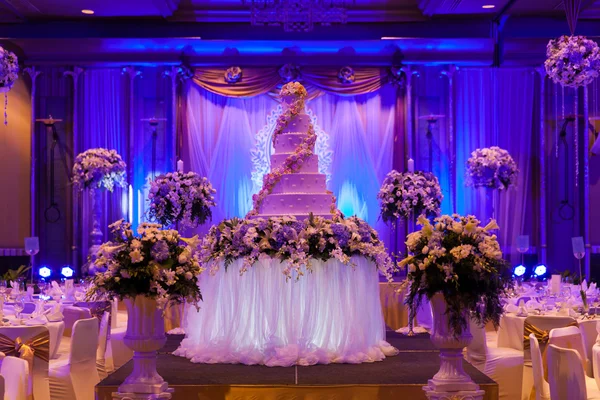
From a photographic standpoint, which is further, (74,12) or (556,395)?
(74,12)

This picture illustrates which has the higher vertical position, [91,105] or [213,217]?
[91,105]

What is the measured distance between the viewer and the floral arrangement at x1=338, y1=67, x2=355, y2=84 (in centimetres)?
1230

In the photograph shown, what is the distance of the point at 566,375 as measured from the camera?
4.09m

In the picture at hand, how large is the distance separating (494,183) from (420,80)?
212cm

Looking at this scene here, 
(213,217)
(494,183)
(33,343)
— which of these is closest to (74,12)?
(213,217)

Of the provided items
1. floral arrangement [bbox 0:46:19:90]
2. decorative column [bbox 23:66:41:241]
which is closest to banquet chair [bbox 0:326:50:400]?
floral arrangement [bbox 0:46:19:90]

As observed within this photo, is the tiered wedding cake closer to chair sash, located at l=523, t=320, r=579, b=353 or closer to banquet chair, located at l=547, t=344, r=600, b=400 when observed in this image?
chair sash, located at l=523, t=320, r=579, b=353

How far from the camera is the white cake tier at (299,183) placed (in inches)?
302

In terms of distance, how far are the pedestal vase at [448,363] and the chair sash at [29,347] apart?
2.70 metres

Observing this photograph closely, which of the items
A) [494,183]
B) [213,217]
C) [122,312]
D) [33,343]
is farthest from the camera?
[213,217]

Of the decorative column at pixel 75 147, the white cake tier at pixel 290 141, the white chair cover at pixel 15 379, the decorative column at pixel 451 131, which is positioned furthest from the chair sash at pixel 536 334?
the decorative column at pixel 75 147

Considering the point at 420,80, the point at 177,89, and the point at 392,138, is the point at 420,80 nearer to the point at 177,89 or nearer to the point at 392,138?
the point at 392,138

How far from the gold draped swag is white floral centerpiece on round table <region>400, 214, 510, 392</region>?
7551 millimetres

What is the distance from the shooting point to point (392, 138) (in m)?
12.4
